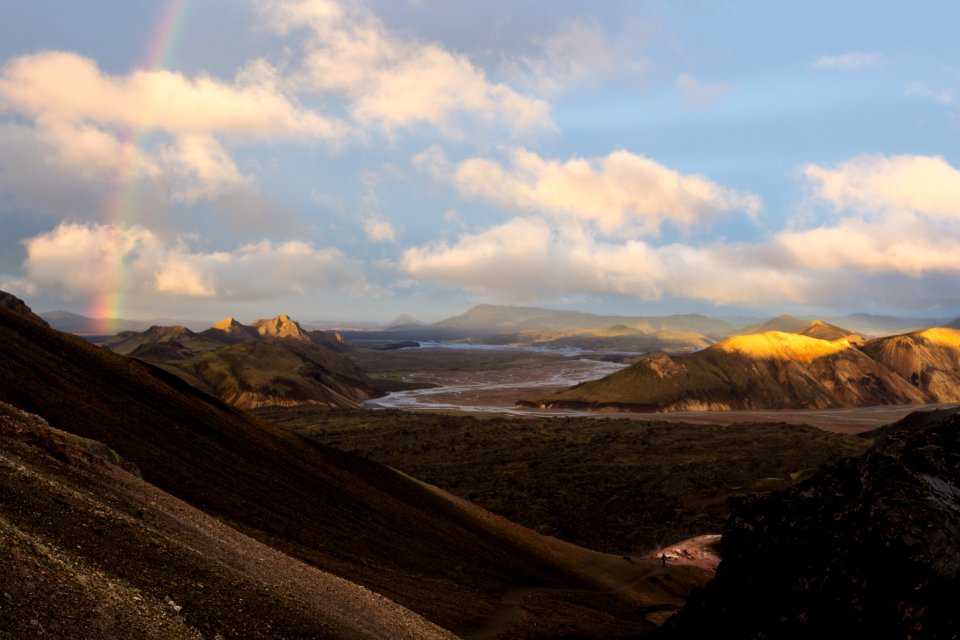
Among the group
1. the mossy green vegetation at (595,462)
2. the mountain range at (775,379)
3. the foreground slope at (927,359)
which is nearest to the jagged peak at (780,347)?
the mountain range at (775,379)

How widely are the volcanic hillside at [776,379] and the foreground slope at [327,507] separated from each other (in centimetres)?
10870

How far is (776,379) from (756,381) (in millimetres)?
6409

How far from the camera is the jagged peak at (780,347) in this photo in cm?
16250

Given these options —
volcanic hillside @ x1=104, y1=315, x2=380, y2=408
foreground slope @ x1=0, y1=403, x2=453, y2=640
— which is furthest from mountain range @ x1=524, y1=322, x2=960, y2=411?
foreground slope @ x1=0, y1=403, x2=453, y2=640

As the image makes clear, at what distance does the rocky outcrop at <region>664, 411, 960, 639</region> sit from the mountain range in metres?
124

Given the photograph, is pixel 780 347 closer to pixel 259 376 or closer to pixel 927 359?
pixel 927 359

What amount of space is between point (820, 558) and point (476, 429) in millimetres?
84179

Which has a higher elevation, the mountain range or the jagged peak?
the jagged peak

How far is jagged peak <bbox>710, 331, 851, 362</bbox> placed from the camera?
162m

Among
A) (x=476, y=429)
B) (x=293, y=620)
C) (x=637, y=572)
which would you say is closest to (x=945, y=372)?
(x=476, y=429)

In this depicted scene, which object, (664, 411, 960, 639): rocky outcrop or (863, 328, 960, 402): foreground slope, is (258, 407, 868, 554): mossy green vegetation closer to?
(664, 411, 960, 639): rocky outcrop

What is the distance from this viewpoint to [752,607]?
725 inches

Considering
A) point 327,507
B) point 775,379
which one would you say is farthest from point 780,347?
point 327,507

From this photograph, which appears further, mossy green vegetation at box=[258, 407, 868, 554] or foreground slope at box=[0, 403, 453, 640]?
mossy green vegetation at box=[258, 407, 868, 554]
